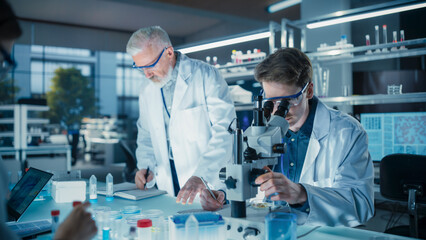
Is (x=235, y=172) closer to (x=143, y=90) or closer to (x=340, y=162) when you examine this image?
(x=340, y=162)

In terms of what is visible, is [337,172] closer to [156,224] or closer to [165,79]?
[156,224]

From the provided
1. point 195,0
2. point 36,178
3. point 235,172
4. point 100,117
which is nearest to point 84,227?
point 235,172

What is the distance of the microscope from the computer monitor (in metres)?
2.46

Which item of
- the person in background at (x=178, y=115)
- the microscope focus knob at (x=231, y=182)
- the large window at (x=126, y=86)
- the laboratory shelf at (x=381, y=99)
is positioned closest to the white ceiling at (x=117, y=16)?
the large window at (x=126, y=86)

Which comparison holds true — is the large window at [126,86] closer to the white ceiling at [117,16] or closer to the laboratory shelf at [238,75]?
the white ceiling at [117,16]

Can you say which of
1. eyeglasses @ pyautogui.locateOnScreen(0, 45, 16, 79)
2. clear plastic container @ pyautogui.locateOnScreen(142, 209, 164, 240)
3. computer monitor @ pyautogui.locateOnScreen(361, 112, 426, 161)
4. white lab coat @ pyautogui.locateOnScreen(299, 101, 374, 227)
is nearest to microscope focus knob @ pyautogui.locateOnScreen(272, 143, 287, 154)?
white lab coat @ pyautogui.locateOnScreen(299, 101, 374, 227)

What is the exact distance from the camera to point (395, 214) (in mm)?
4262

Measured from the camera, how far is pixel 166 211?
4.98 feet

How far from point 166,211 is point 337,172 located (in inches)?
30.4

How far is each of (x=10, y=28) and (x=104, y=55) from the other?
1109cm

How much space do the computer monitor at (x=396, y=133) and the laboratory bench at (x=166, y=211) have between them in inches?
88.1

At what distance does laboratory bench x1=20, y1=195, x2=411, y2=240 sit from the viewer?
1173 millimetres

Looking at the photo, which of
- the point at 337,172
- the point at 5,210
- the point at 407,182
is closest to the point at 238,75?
the point at 407,182

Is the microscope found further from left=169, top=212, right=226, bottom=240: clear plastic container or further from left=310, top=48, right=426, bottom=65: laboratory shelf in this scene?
left=310, top=48, right=426, bottom=65: laboratory shelf
